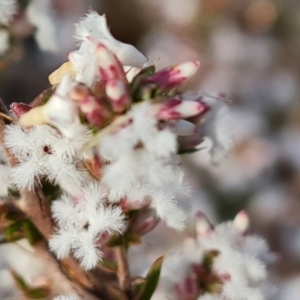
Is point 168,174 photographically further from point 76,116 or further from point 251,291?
point 251,291

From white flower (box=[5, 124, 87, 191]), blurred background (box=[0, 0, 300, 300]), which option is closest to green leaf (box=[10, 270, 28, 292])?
A: white flower (box=[5, 124, 87, 191])

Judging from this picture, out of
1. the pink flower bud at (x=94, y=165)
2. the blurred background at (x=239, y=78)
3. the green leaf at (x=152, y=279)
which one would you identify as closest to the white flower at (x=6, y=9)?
the pink flower bud at (x=94, y=165)

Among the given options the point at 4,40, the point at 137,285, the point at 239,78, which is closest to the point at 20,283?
the point at 137,285

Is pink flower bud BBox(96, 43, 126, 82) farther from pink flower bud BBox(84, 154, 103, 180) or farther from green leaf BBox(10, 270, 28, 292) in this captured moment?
green leaf BBox(10, 270, 28, 292)

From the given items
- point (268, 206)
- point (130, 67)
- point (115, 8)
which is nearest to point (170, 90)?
point (130, 67)

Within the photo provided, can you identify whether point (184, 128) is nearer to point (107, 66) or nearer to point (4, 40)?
point (107, 66)
